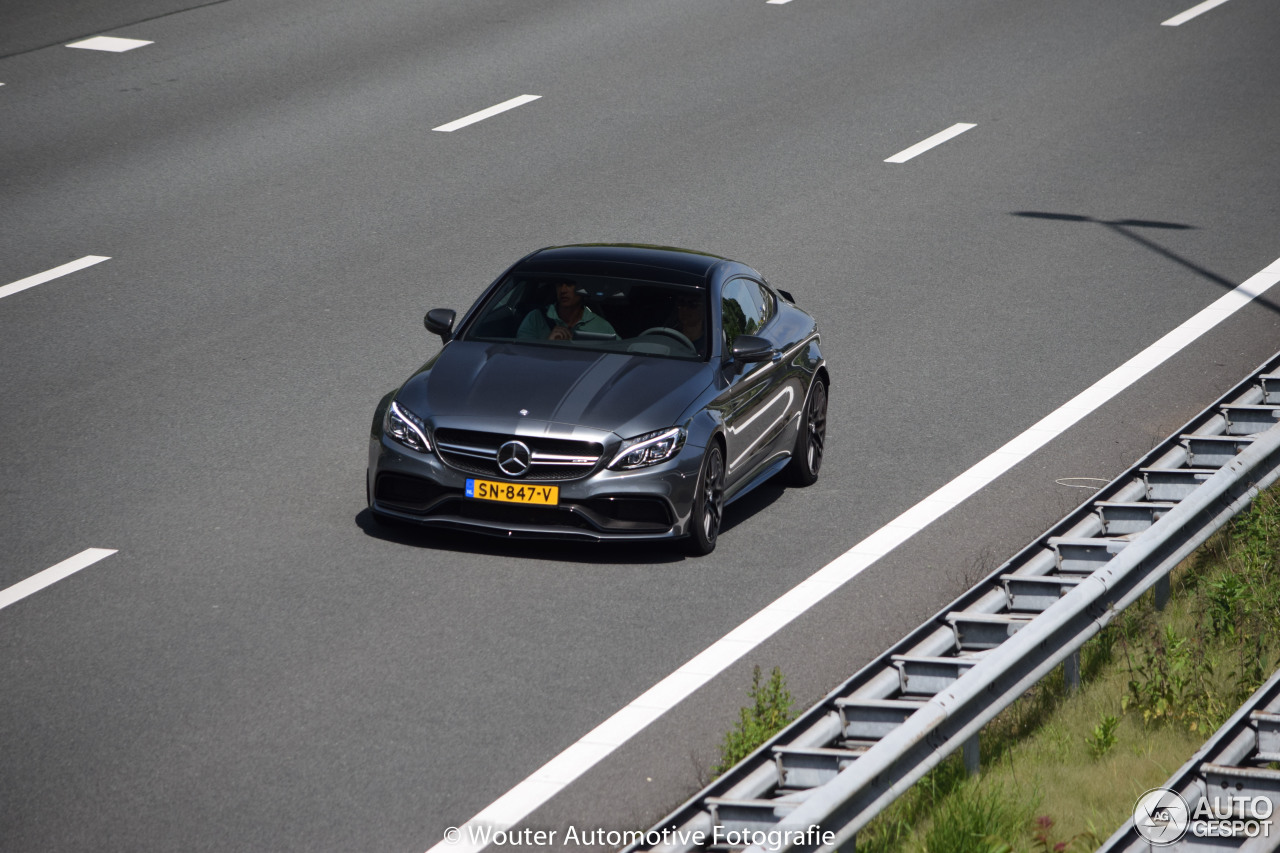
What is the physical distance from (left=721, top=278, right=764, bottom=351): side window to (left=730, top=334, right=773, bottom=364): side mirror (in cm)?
15

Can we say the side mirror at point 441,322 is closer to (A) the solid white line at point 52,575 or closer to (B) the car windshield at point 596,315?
(B) the car windshield at point 596,315

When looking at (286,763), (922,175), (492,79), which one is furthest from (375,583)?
(492,79)

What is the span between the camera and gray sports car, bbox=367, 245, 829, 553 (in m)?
9.08

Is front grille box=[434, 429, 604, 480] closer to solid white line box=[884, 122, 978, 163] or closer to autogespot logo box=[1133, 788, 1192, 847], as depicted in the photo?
autogespot logo box=[1133, 788, 1192, 847]

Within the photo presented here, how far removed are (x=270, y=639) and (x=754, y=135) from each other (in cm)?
1358

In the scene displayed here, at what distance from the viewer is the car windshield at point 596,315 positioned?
10141 millimetres

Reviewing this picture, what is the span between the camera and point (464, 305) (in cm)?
1445

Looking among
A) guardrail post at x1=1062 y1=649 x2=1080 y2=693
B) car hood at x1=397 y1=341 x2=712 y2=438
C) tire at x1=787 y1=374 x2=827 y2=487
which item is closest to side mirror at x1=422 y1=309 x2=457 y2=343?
car hood at x1=397 y1=341 x2=712 y2=438

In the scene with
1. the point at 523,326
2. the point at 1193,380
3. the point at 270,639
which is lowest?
the point at 1193,380

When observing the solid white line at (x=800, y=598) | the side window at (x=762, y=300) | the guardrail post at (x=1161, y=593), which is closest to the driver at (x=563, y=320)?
the side window at (x=762, y=300)

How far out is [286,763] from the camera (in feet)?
22.0

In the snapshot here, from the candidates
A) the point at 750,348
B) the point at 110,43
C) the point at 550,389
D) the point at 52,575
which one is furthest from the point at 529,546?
the point at 110,43

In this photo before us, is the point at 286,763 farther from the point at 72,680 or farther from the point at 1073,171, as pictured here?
the point at 1073,171

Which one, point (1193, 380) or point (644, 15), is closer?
point (1193, 380)
